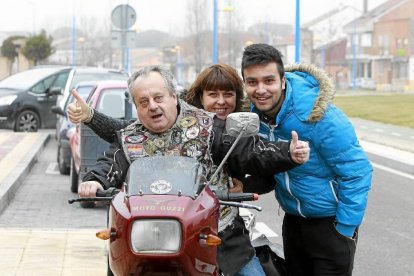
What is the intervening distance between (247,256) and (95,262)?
12.6 ft

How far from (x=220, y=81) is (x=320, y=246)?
973mm

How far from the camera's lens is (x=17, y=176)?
13430 mm

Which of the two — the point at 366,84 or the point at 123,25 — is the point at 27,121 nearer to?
the point at 123,25

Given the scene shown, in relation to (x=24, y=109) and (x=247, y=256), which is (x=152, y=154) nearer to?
(x=247, y=256)

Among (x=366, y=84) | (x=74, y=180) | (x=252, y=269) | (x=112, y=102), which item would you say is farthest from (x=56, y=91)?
(x=366, y=84)

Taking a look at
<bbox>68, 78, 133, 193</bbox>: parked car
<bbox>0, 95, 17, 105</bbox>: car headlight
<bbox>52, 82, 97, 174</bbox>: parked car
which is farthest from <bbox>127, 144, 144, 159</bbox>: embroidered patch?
<bbox>0, 95, 17, 105</bbox>: car headlight

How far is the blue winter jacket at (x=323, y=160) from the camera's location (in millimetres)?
4203

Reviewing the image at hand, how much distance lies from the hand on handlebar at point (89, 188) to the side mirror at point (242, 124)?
2.01 ft

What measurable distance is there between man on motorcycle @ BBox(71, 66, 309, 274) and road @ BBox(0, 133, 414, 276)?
4218mm

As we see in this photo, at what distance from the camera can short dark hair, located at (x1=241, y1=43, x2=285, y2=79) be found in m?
4.15

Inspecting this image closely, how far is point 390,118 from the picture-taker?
98.7 feet

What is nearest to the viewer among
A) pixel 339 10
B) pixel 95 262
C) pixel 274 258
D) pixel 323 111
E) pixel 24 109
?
pixel 323 111

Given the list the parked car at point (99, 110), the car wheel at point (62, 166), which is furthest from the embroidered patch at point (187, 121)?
the car wheel at point (62, 166)

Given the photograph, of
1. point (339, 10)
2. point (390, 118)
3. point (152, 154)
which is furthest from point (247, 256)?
point (339, 10)
